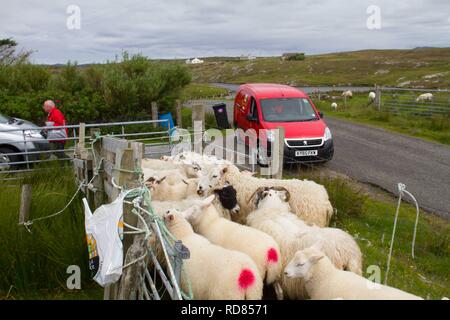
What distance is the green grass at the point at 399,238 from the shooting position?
592 centimetres

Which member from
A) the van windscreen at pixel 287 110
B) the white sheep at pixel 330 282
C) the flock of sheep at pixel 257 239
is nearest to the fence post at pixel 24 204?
the flock of sheep at pixel 257 239

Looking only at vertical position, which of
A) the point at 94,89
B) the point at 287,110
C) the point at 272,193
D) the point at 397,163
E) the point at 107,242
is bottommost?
the point at 397,163

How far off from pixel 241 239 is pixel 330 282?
1085mm

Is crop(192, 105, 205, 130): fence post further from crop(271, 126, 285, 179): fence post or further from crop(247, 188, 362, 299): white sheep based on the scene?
crop(247, 188, 362, 299): white sheep

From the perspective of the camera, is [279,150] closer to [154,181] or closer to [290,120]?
[154,181]

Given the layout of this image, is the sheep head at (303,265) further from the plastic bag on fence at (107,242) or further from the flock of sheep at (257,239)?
the plastic bag on fence at (107,242)

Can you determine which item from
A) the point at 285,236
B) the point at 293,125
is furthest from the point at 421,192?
the point at 285,236

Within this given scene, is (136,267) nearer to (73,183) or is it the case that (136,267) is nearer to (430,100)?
(73,183)

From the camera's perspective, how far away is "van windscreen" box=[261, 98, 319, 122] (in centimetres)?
1305

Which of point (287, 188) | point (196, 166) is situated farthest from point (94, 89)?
point (287, 188)

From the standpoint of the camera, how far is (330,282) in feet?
13.4

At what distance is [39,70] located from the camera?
20.0m

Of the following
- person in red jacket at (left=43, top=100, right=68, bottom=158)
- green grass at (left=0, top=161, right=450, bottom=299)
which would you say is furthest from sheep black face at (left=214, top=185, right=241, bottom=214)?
person in red jacket at (left=43, top=100, right=68, bottom=158)
